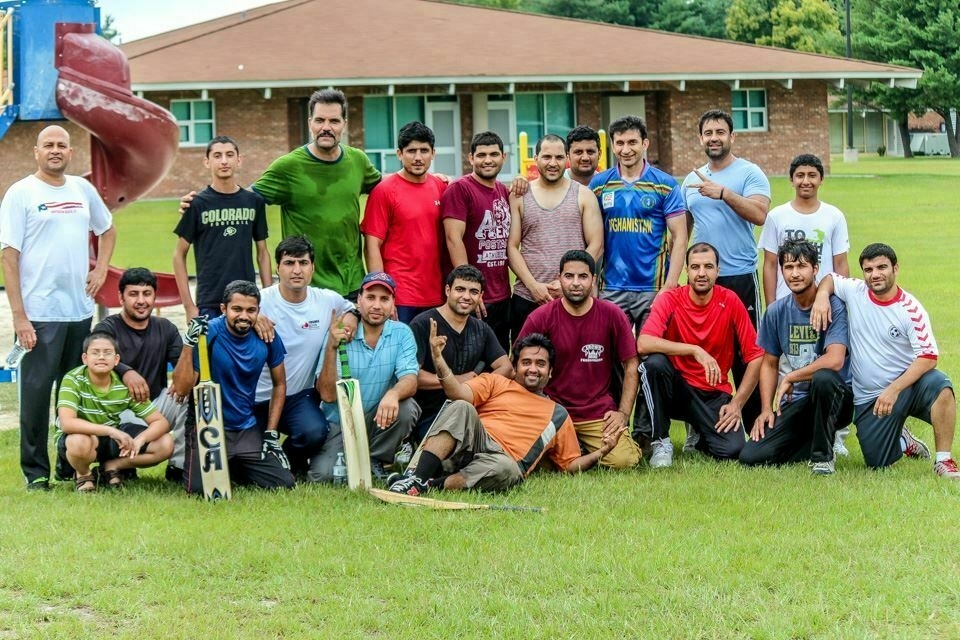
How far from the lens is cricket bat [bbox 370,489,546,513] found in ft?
22.9

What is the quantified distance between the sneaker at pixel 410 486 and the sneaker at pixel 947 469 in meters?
2.89

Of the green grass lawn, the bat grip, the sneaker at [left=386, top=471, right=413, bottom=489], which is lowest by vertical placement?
the green grass lawn

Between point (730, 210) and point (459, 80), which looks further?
point (459, 80)

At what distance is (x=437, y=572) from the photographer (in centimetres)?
595

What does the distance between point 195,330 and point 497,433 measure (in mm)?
1832

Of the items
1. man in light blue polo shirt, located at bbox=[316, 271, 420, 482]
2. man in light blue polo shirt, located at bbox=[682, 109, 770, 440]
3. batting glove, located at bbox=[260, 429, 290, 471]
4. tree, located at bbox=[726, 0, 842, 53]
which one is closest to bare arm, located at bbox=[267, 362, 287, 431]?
batting glove, located at bbox=[260, 429, 290, 471]

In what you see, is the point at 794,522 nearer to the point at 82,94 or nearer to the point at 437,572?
the point at 437,572

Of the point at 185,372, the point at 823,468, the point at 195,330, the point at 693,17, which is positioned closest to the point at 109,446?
the point at 185,372

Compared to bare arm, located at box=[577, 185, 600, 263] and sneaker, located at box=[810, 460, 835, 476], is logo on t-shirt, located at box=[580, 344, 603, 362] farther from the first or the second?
sneaker, located at box=[810, 460, 835, 476]

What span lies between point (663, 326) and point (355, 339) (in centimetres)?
195

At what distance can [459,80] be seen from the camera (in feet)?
119

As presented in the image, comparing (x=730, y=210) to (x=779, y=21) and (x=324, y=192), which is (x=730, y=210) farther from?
(x=779, y=21)

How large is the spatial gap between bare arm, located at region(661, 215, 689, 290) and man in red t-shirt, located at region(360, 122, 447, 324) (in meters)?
Answer: 1.49

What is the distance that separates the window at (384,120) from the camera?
124 feet
